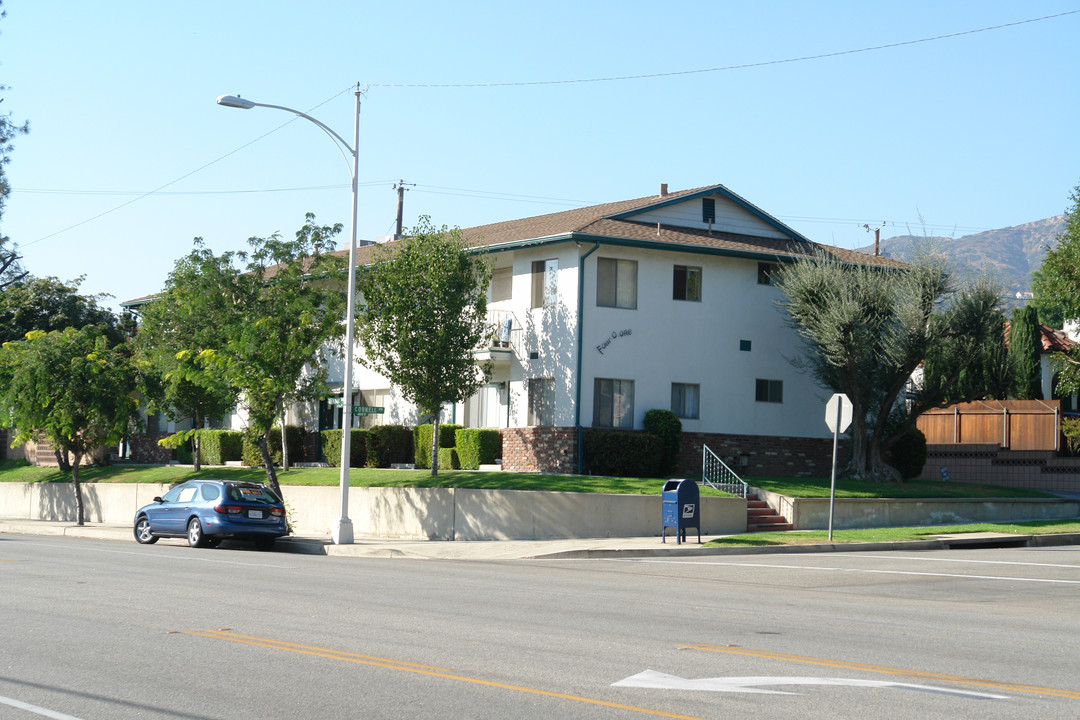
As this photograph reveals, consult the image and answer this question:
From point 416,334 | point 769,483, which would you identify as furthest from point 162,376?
point 769,483

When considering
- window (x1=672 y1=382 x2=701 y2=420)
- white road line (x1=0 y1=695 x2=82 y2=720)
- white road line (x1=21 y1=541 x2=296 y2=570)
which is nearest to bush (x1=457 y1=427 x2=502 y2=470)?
window (x1=672 y1=382 x2=701 y2=420)

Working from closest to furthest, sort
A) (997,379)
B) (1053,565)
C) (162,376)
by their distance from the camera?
1. (1053,565)
2. (162,376)
3. (997,379)

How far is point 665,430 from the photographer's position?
1219 inches

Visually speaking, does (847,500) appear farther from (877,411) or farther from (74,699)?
(74,699)

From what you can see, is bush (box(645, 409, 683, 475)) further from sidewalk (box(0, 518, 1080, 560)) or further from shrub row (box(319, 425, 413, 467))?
shrub row (box(319, 425, 413, 467))

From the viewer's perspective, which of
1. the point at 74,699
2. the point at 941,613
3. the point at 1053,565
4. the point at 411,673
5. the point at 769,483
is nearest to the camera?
the point at 74,699

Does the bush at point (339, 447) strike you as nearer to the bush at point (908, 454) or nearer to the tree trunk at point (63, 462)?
the tree trunk at point (63, 462)

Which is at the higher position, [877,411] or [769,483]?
[877,411]

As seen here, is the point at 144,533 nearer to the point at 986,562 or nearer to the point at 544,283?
the point at 544,283

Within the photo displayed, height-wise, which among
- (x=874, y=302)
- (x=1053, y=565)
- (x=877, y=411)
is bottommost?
(x=1053, y=565)

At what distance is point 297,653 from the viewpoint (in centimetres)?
930

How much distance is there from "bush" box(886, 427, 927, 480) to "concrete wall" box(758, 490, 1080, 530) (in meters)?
4.60

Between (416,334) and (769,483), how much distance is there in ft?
33.2

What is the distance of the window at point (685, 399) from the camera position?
106ft
